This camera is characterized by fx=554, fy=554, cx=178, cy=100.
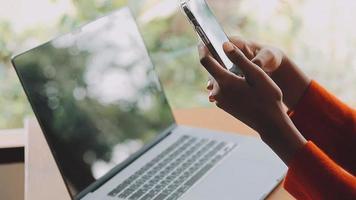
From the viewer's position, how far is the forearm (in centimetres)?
90

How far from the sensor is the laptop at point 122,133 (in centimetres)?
84

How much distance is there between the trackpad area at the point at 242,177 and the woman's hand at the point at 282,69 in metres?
0.11

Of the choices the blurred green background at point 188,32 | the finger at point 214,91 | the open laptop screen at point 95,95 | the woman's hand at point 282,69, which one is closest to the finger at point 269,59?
the woman's hand at point 282,69

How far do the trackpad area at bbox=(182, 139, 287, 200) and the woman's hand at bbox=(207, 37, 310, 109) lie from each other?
106mm

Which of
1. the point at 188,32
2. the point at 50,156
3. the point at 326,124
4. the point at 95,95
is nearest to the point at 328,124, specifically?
the point at 326,124

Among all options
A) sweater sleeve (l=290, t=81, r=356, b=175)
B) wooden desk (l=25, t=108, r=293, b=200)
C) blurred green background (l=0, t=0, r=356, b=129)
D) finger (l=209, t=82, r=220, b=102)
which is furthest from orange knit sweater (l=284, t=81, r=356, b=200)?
blurred green background (l=0, t=0, r=356, b=129)

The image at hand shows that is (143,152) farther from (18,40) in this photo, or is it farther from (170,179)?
(18,40)

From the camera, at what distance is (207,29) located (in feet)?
2.65

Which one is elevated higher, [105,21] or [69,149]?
[105,21]

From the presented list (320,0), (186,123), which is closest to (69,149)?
(186,123)

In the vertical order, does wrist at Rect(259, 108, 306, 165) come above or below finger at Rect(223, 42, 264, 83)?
below

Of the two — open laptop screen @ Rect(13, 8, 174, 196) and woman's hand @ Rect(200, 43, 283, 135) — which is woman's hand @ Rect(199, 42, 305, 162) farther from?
open laptop screen @ Rect(13, 8, 174, 196)

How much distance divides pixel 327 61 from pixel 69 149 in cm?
104

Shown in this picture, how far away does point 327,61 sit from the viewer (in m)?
1.67
